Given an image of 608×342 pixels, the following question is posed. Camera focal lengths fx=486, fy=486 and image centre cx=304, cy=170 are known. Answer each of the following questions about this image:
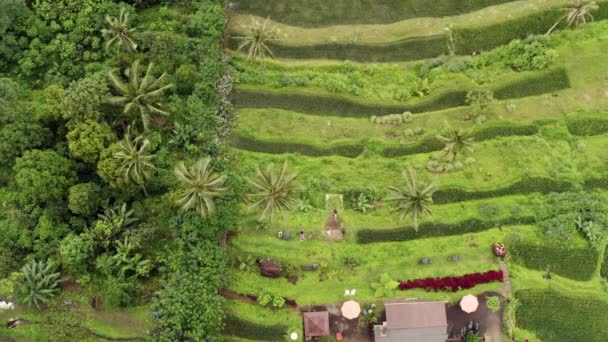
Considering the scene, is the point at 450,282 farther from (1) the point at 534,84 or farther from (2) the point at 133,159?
(2) the point at 133,159

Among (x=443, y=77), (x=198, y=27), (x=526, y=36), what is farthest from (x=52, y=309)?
(x=526, y=36)

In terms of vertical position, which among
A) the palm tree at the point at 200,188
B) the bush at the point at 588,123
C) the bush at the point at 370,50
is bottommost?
the palm tree at the point at 200,188

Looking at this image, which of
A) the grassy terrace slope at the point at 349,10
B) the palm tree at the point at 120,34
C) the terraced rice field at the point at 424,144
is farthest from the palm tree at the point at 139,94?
the grassy terrace slope at the point at 349,10

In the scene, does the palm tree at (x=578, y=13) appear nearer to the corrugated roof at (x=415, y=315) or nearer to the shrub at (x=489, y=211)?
the shrub at (x=489, y=211)

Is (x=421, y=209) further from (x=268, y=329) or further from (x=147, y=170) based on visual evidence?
(x=147, y=170)

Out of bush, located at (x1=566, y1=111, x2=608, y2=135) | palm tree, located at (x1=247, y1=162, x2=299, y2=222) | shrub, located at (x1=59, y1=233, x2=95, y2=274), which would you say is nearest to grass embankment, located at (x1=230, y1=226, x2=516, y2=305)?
palm tree, located at (x1=247, y1=162, x2=299, y2=222)
